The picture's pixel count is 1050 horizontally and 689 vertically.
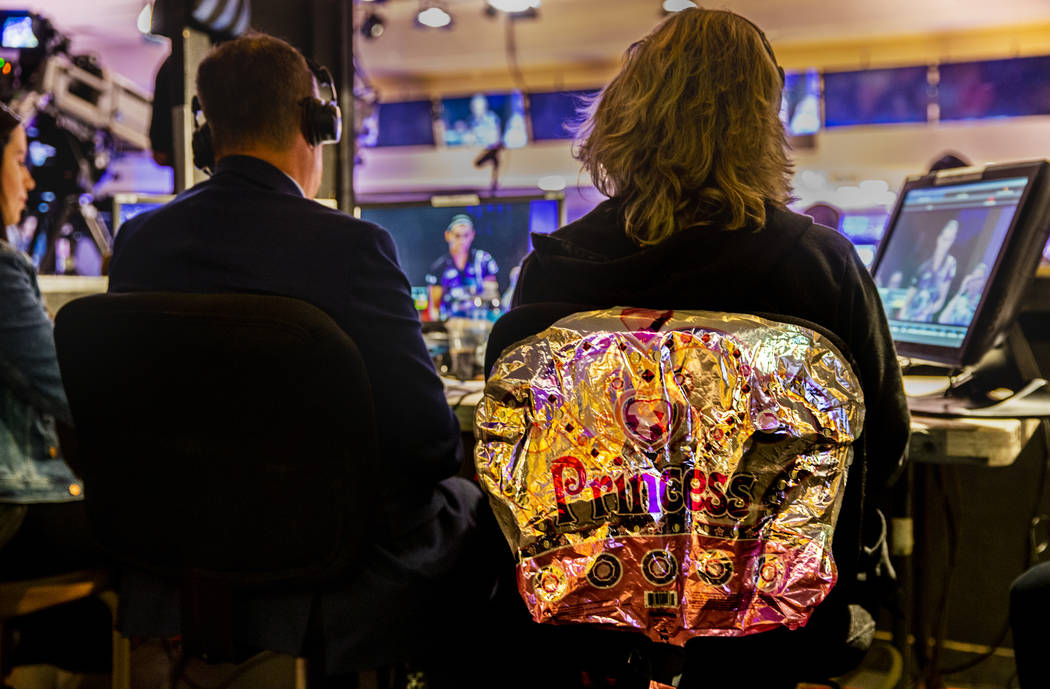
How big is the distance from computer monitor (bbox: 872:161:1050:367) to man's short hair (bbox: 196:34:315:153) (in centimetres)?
112

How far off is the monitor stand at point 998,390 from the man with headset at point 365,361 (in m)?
0.75

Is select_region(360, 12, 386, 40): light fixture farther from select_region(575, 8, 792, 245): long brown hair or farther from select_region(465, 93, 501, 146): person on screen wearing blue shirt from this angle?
select_region(575, 8, 792, 245): long brown hair

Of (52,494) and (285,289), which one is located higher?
(285,289)

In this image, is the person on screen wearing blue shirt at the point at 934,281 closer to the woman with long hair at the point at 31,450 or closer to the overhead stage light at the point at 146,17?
the woman with long hair at the point at 31,450

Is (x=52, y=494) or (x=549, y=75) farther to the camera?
(x=549, y=75)

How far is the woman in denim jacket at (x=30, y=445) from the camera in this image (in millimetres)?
1324

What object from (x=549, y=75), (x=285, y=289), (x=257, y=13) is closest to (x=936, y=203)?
(x=285, y=289)

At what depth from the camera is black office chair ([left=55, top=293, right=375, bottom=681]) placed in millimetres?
→ 946

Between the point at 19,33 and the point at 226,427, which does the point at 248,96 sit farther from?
the point at 19,33

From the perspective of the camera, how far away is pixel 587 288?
3.35 feet

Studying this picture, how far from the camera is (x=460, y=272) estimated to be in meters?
2.08

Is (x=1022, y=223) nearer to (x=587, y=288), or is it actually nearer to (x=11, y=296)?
(x=587, y=288)

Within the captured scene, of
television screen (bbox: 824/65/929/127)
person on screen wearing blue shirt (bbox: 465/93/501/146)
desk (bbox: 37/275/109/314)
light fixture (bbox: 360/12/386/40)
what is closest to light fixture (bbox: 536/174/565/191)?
person on screen wearing blue shirt (bbox: 465/93/501/146)

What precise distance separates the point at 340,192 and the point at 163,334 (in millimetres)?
1515
